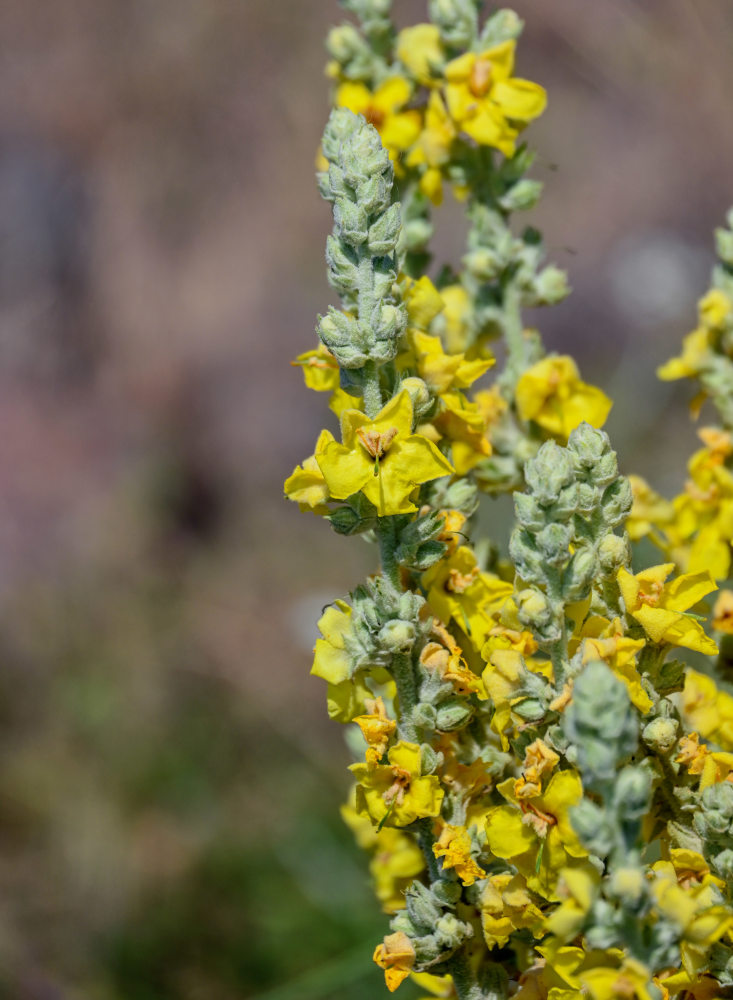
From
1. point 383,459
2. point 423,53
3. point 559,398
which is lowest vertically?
point 383,459

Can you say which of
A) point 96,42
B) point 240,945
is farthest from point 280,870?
point 96,42

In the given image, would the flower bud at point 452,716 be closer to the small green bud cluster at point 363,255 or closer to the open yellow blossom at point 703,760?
the open yellow blossom at point 703,760

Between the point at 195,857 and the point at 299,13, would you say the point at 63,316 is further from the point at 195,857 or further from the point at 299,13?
the point at 195,857

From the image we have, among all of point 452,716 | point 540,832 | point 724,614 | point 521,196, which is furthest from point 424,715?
point 521,196

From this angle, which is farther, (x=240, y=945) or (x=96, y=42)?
(x=96, y=42)

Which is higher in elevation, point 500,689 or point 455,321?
point 455,321

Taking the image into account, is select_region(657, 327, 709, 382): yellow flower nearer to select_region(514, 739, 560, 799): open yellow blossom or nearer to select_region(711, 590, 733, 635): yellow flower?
select_region(711, 590, 733, 635): yellow flower

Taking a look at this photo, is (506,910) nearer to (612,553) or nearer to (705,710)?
(705,710)
